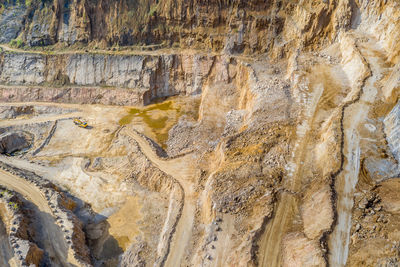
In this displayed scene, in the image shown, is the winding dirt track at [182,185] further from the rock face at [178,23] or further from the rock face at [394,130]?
the rock face at [178,23]

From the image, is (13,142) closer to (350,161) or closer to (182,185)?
(182,185)

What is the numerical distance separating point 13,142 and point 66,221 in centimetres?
1770

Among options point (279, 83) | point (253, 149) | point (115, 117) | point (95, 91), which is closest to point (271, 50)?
point (279, 83)

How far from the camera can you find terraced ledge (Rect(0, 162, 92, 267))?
1504 cm

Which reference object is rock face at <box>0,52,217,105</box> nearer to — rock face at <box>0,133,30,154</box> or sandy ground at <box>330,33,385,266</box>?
rock face at <box>0,133,30,154</box>

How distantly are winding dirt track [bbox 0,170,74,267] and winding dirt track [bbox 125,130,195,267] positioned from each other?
20.8 feet

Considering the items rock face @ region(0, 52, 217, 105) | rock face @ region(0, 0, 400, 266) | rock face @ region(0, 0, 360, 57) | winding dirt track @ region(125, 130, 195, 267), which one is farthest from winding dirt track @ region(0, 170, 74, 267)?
rock face @ region(0, 0, 360, 57)

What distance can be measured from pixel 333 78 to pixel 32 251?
82.5ft

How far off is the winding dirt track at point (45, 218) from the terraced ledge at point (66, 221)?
19 cm

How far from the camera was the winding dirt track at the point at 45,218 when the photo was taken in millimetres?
14844

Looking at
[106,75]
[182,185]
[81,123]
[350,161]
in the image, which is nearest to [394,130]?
[350,161]

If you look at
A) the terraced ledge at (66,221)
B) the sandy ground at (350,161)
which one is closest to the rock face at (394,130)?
the sandy ground at (350,161)

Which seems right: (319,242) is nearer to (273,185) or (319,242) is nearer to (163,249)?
(273,185)

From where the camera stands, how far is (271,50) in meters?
31.2
